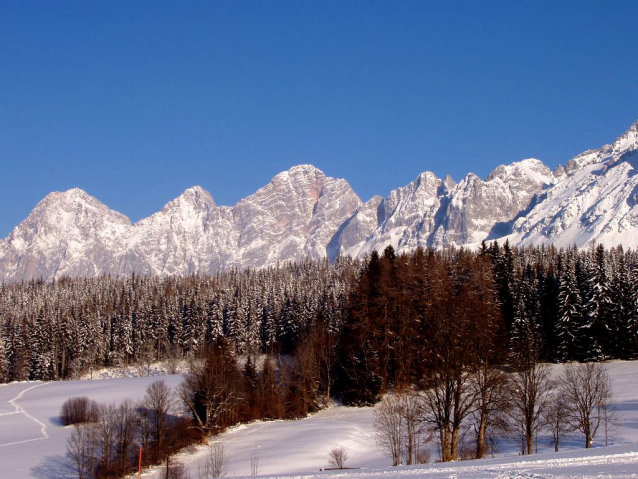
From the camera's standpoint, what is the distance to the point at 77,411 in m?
69.9

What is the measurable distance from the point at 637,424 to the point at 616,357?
95.9 ft

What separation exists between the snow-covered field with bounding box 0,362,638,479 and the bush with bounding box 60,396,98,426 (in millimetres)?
1113

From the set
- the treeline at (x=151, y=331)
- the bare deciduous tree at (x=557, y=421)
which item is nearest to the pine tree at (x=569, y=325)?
the bare deciduous tree at (x=557, y=421)

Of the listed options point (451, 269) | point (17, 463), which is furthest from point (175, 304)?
point (17, 463)

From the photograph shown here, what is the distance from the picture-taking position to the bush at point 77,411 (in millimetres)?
67944

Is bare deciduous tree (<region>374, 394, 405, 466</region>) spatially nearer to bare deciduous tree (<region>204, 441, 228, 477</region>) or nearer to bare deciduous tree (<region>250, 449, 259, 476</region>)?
bare deciduous tree (<region>250, 449, 259, 476</region>)

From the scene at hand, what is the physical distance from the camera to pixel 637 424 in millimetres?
45594

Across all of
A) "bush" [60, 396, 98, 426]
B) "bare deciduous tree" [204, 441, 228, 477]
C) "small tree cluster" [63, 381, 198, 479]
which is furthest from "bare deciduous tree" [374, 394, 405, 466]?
"bush" [60, 396, 98, 426]

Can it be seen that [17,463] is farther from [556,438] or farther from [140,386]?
[556,438]

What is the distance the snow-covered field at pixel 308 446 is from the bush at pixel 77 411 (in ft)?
3.65

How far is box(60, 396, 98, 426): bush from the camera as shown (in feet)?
223

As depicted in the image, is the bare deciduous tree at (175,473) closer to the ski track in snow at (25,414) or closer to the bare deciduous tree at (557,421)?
the ski track in snow at (25,414)

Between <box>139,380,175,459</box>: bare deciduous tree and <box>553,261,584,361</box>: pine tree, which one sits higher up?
<box>553,261,584,361</box>: pine tree

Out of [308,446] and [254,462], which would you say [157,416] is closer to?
[254,462]
